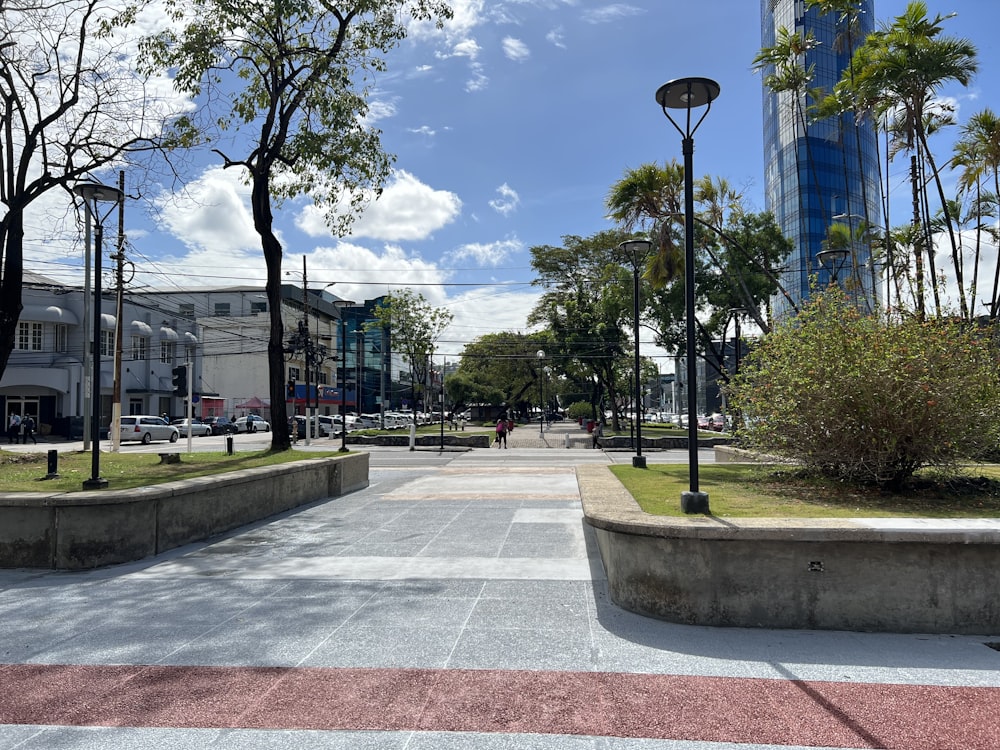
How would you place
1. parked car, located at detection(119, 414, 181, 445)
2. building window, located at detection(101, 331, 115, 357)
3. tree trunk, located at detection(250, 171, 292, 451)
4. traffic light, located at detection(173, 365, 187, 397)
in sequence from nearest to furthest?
tree trunk, located at detection(250, 171, 292, 451) → traffic light, located at detection(173, 365, 187, 397) → parked car, located at detection(119, 414, 181, 445) → building window, located at detection(101, 331, 115, 357)

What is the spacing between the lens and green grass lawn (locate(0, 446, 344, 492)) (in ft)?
30.9

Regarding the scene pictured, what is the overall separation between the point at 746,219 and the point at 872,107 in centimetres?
1652

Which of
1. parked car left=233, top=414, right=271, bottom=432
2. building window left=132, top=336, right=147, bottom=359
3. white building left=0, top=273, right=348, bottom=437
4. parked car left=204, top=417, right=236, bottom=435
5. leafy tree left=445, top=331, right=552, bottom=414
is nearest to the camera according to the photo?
white building left=0, top=273, right=348, bottom=437

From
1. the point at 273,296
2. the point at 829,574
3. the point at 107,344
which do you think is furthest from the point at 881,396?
the point at 107,344

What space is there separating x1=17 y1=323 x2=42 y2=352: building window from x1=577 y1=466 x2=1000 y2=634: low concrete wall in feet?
151

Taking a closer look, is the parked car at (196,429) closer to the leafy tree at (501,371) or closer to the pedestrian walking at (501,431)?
the pedestrian walking at (501,431)

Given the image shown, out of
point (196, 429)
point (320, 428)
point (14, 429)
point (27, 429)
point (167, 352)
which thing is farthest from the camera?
point (167, 352)

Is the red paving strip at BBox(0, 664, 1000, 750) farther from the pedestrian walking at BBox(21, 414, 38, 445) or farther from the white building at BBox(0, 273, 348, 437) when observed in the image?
the pedestrian walking at BBox(21, 414, 38, 445)

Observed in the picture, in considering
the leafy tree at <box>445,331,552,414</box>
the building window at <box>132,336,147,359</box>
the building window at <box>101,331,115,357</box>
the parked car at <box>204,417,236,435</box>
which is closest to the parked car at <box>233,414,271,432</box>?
the parked car at <box>204,417,236,435</box>

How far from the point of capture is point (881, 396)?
24.9 ft

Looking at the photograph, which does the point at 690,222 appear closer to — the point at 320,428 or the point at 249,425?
the point at 320,428

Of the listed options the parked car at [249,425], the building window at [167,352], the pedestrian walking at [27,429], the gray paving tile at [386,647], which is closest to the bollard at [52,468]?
the gray paving tile at [386,647]

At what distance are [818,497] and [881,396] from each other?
1.34 m

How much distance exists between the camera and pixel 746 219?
3241cm
